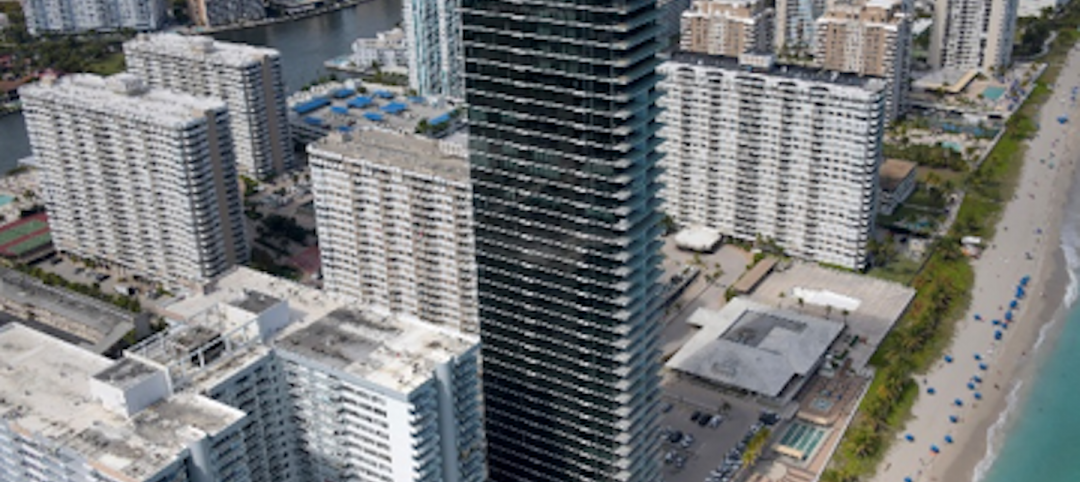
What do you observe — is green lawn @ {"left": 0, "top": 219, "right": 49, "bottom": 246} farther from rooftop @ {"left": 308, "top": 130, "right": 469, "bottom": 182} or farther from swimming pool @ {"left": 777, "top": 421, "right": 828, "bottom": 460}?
swimming pool @ {"left": 777, "top": 421, "right": 828, "bottom": 460}

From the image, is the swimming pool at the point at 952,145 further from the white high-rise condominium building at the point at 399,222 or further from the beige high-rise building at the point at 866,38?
the white high-rise condominium building at the point at 399,222

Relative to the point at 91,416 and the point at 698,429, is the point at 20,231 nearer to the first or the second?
the point at 91,416

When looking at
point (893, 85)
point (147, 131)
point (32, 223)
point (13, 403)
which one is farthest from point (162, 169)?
point (893, 85)

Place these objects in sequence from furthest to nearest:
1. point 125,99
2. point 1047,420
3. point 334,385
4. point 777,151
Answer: point 777,151 < point 125,99 < point 1047,420 < point 334,385

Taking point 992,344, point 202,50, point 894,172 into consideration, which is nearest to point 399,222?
point 992,344

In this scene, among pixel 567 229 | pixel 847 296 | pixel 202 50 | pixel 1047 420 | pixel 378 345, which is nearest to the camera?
pixel 378 345

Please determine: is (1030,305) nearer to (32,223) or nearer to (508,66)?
(508,66)

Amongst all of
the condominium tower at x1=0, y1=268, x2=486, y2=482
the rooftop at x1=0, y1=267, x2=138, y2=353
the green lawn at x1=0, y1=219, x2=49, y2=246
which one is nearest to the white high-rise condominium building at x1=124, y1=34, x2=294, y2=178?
the green lawn at x1=0, y1=219, x2=49, y2=246
